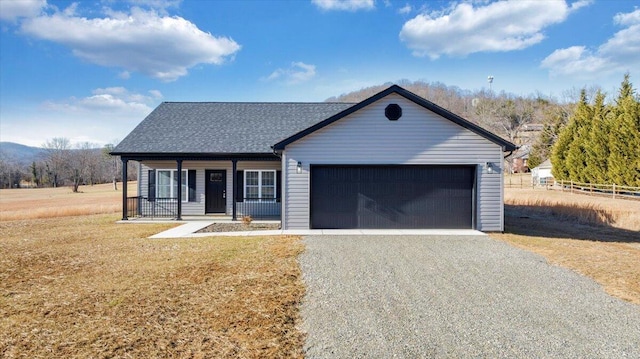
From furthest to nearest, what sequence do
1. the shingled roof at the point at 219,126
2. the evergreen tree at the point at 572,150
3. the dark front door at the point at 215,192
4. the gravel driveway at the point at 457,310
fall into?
1. the evergreen tree at the point at 572,150
2. the dark front door at the point at 215,192
3. the shingled roof at the point at 219,126
4. the gravel driveway at the point at 457,310

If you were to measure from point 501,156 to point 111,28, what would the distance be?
1973cm

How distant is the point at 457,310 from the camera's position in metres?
4.93

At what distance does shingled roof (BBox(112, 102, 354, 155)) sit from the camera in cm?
1448

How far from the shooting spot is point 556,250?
29.3 ft

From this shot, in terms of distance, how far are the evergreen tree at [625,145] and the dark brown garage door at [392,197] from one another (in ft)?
70.6

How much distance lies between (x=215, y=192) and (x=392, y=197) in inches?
339

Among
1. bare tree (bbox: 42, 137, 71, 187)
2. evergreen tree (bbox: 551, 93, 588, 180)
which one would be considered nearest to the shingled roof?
evergreen tree (bbox: 551, 93, 588, 180)

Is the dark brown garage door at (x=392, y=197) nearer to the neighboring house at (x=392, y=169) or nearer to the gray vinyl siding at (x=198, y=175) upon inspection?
the neighboring house at (x=392, y=169)

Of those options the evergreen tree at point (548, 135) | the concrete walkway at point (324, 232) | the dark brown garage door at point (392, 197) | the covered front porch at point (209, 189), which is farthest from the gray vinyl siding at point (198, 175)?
the evergreen tree at point (548, 135)

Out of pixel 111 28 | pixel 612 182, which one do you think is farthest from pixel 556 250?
pixel 612 182

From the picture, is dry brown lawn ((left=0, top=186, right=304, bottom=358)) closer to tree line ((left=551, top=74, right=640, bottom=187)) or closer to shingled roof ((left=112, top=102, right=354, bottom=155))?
shingled roof ((left=112, top=102, right=354, bottom=155))

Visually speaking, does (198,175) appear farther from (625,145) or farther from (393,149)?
(625,145)

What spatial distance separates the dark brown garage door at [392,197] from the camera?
11.8 m

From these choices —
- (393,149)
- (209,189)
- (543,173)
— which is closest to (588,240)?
(393,149)
